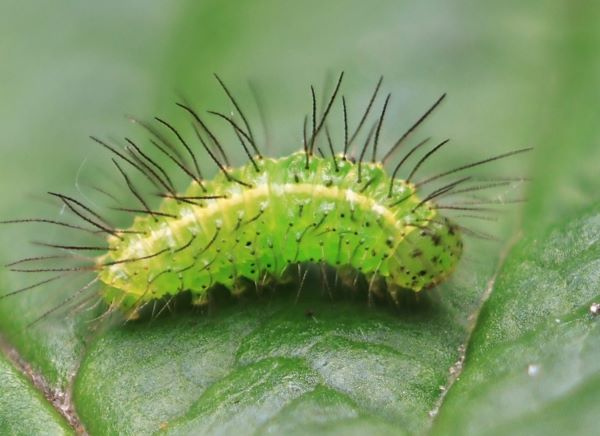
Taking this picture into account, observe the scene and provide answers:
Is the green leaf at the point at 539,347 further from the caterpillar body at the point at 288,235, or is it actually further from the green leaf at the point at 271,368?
the caterpillar body at the point at 288,235

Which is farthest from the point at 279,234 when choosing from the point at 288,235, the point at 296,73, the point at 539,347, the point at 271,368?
the point at 296,73

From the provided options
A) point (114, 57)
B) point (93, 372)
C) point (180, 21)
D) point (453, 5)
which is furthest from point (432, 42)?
point (93, 372)

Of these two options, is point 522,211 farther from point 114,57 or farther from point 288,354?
point 114,57

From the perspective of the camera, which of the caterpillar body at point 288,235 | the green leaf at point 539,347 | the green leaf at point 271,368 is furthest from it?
the caterpillar body at point 288,235

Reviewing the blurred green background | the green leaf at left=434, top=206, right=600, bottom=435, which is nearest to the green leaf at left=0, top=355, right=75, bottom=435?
the blurred green background

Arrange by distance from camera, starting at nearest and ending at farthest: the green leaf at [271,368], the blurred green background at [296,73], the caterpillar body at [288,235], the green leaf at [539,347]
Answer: the green leaf at [539,347] < the green leaf at [271,368] < the caterpillar body at [288,235] < the blurred green background at [296,73]

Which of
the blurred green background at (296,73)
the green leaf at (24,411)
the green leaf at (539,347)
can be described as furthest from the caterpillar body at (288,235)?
the green leaf at (24,411)

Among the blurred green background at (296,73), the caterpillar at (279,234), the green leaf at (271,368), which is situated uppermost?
the blurred green background at (296,73)
